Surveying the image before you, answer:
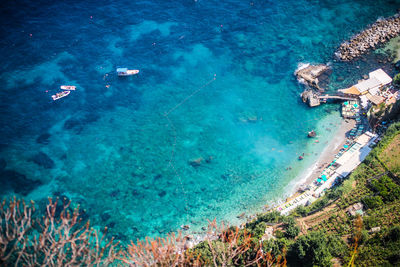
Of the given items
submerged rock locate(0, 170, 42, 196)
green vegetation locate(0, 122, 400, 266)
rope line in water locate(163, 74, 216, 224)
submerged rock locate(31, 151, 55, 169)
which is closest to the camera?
green vegetation locate(0, 122, 400, 266)

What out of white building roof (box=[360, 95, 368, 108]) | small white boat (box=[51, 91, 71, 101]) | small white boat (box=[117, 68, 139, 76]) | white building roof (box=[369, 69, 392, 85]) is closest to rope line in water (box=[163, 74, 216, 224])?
small white boat (box=[117, 68, 139, 76])

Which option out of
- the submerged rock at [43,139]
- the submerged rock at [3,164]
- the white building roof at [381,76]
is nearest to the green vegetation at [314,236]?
the white building roof at [381,76]

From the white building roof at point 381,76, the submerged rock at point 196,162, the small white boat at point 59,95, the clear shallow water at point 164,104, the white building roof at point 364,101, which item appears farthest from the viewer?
the small white boat at point 59,95

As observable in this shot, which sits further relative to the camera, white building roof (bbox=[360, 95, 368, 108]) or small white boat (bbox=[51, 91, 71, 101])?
small white boat (bbox=[51, 91, 71, 101])

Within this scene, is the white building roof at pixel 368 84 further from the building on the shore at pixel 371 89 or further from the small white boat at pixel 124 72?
the small white boat at pixel 124 72

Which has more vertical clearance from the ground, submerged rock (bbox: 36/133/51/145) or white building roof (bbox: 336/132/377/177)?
white building roof (bbox: 336/132/377/177)

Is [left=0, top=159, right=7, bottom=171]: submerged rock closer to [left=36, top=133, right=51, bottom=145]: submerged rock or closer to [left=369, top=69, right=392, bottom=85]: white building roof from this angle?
[left=36, top=133, right=51, bottom=145]: submerged rock
